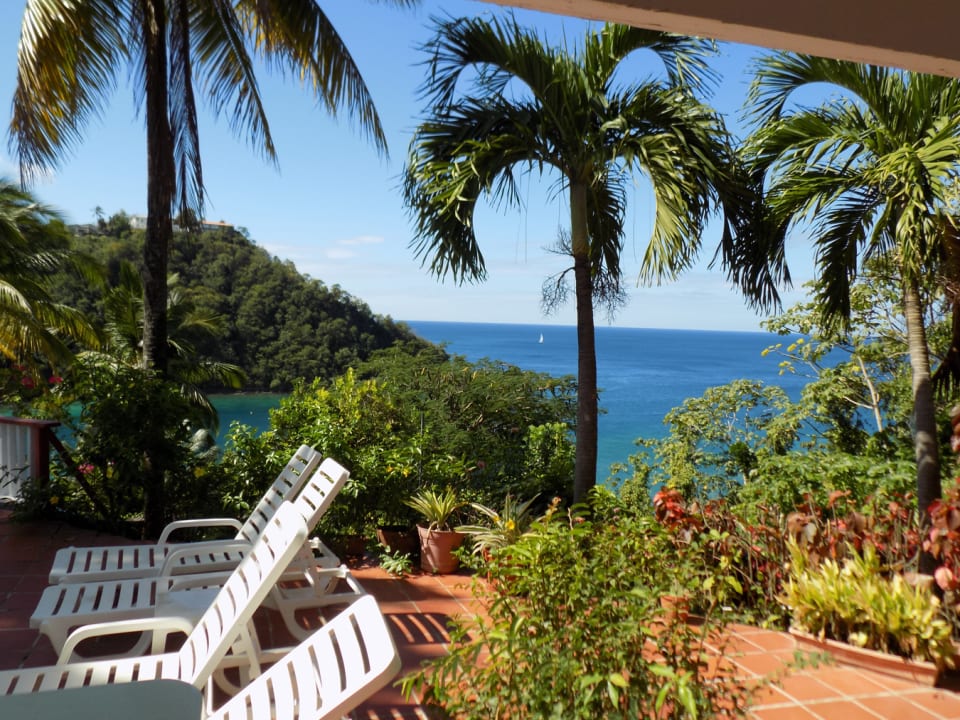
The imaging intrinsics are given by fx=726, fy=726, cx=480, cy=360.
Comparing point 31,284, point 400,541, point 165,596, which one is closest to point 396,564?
point 400,541

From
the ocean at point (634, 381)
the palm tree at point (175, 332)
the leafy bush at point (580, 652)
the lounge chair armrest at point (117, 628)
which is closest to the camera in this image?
the leafy bush at point (580, 652)

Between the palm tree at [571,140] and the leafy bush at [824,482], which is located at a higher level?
the palm tree at [571,140]

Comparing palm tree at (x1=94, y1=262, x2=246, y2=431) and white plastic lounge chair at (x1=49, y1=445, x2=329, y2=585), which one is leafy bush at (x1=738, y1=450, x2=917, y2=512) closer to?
white plastic lounge chair at (x1=49, y1=445, x2=329, y2=585)

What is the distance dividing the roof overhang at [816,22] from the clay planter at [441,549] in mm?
4400

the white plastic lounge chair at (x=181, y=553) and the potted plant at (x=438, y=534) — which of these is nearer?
the white plastic lounge chair at (x=181, y=553)

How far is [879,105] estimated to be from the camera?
512 cm

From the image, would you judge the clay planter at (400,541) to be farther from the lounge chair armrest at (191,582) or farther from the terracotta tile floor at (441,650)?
the lounge chair armrest at (191,582)

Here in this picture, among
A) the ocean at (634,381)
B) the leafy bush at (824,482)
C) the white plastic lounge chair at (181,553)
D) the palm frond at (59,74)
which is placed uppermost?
the palm frond at (59,74)

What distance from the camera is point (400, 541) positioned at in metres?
5.61

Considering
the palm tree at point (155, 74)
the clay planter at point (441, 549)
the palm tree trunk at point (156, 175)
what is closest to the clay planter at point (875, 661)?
the clay planter at point (441, 549)

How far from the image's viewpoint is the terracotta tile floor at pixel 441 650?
3.25m

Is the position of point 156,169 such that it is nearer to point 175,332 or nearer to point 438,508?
point 438,508

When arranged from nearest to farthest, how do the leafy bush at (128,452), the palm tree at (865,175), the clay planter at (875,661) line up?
the clay planter at (875,661), the palm tree at (865,175), the leafy bush at (128,452)

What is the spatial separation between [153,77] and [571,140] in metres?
3.67
